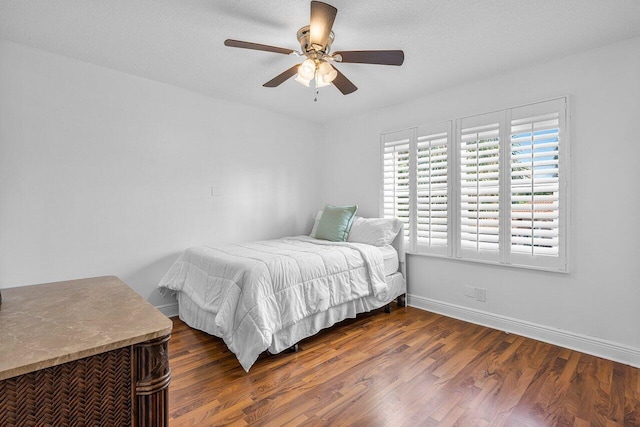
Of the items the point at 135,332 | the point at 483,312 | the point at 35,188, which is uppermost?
the point at 35,188

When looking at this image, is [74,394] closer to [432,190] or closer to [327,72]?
[327,72]

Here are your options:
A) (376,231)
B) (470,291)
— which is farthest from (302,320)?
(470,291)

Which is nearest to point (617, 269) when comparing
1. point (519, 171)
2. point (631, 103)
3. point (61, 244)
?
point (519, 171)

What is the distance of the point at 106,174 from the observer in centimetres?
282

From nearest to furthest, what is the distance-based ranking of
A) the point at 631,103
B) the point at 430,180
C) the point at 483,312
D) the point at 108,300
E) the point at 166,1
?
the point at 108,300
the point at 166,1
the point at 631,103
the point at 483,312
the point at 430,180

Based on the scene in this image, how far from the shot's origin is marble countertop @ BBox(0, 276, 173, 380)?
695mm

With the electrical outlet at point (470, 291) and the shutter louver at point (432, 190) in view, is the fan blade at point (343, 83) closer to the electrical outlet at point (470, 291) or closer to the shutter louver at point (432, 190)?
the shutter louver at point (432, 190)

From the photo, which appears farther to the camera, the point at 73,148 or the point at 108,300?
the point at 73,148

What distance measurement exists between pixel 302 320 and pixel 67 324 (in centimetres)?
184

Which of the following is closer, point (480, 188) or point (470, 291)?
point (480, 188)

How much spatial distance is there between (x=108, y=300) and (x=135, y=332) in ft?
1.17

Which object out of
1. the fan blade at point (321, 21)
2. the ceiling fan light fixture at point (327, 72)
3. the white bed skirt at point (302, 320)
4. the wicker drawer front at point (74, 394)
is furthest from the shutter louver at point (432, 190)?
the wicker drawer front at point (74, 394)

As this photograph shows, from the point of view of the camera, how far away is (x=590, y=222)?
247cm

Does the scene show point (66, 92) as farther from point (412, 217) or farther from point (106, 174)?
point (412, 217)
